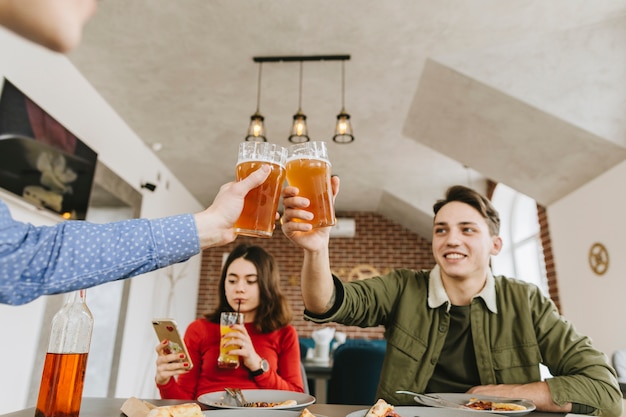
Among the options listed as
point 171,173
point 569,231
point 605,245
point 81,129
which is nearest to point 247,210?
point 81,129

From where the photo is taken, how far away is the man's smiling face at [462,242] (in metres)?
1.40

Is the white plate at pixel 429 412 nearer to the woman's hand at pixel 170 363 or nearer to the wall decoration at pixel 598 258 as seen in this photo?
the woman's hand at pixel 170 363

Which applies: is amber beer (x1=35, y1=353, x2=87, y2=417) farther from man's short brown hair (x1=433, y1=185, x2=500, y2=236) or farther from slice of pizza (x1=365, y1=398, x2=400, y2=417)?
man's short brown hair (x1=433, y1=185, x2=500, y2=236)

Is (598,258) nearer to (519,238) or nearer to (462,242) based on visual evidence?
(519,238)

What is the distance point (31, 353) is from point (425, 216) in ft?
15.2

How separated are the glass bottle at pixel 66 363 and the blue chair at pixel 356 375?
1.94m

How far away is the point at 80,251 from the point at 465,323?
118cm

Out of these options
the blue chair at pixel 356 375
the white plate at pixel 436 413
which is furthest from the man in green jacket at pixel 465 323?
the blue chair at pixel 356 375

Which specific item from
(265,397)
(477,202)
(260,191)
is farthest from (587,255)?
(260,191)

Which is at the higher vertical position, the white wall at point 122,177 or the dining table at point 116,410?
the white wall at point 122,177

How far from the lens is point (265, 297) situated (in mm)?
1872

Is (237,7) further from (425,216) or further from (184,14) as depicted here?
(425,216)

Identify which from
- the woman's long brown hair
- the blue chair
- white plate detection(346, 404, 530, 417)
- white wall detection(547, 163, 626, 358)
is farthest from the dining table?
white wall detection(547, 163, 626, 358)

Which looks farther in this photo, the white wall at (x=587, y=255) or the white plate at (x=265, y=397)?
the white wall at (x=587, y=255)
